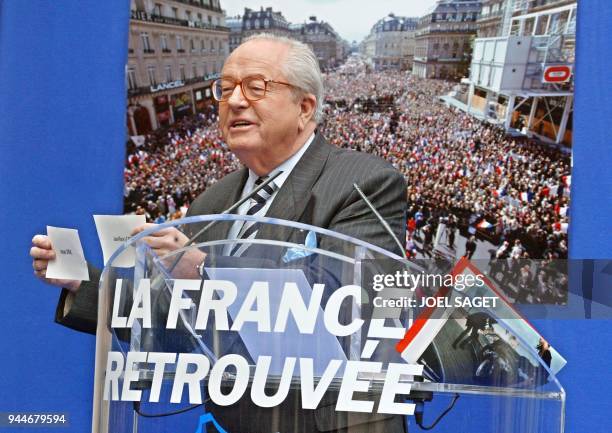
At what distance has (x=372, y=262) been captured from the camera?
31.3 inches

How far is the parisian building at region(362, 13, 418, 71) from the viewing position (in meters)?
2.64

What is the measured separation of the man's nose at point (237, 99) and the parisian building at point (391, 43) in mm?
1431

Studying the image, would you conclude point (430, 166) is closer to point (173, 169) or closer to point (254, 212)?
point (173, 169)

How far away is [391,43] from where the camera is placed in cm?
271

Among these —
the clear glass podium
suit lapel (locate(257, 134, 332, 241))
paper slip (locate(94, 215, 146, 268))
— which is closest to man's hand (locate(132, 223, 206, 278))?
the clear glass podium

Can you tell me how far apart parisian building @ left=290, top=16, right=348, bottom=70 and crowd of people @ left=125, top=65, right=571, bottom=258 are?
0.07 meters

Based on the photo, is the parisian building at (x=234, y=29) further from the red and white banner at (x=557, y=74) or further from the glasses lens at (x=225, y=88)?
the red and white banner at (x=557, y=74)

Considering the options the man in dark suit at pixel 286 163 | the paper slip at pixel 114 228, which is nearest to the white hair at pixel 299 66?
the man in dark suit at pixel 286 163

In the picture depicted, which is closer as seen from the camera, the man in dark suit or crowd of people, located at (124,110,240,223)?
the man in dark suit

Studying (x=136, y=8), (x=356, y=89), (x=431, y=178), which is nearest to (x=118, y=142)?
(x=136, y=8)

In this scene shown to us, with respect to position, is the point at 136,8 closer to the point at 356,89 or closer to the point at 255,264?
the point at 356,89

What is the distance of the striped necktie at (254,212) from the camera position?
2.65 ft

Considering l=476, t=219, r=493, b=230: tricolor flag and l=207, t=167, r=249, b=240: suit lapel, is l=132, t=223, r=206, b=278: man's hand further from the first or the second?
l=476, t=219, r=493, b=230: tricolor flag

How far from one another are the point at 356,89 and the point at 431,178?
59 cm
